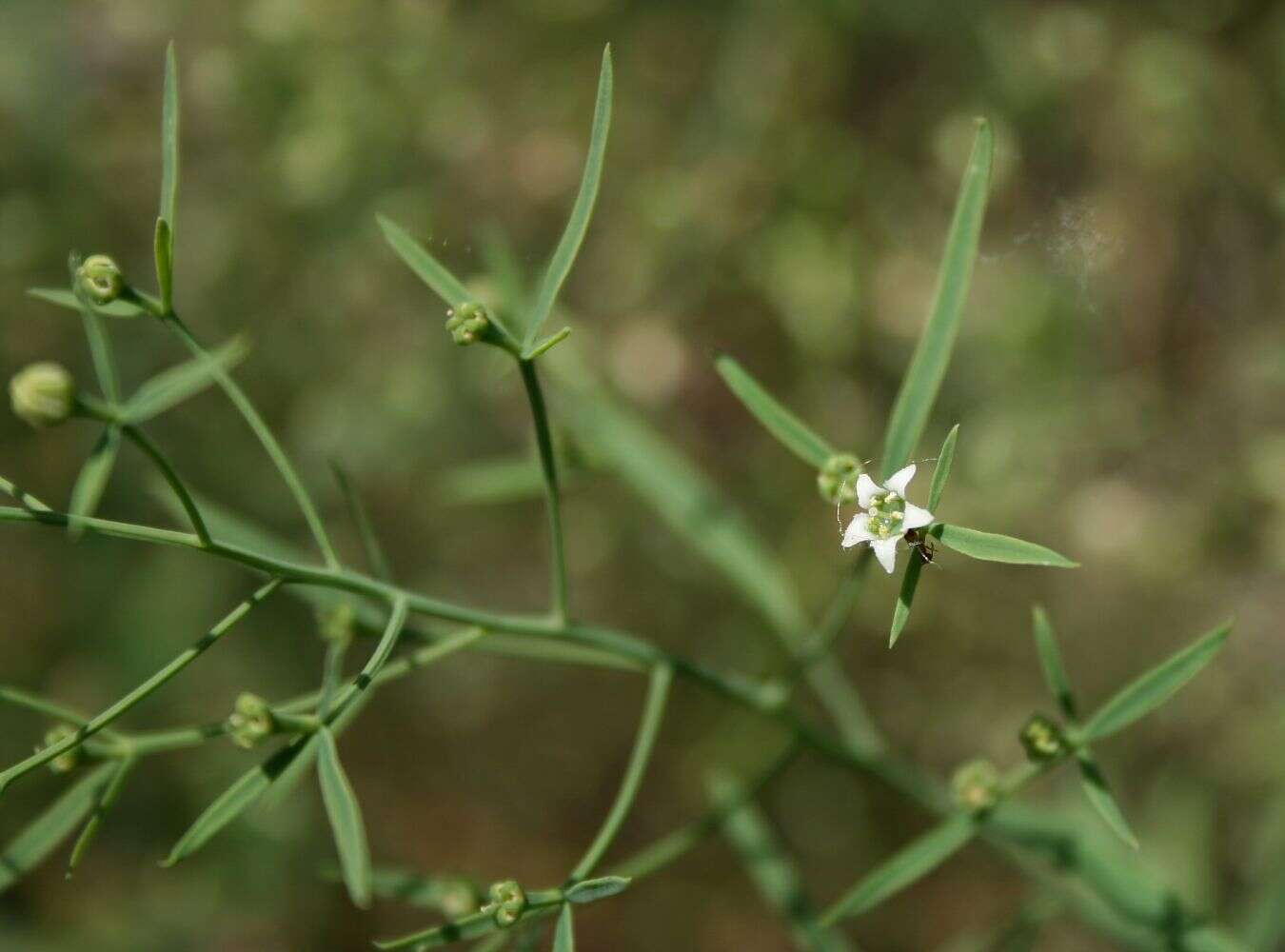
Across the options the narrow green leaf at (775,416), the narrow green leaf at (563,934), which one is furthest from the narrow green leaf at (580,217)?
the narrow green leaf at (563,934)

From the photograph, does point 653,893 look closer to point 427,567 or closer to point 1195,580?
point 427,567

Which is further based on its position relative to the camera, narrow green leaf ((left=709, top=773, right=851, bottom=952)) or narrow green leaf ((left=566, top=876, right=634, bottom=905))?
narrow green leaf ((left=709, top=773, right=851, bottom=952))

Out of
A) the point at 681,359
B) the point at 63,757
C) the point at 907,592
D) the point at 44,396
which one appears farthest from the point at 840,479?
the point at 681,359

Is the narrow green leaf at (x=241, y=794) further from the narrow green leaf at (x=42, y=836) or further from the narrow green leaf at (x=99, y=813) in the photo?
the narrow green leaf at (x=42, y=836)

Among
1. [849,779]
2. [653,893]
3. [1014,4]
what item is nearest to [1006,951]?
[849,779]

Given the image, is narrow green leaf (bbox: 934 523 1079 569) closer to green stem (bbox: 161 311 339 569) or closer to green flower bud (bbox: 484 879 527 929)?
green flower bud (bbox: 484 879 527 929)

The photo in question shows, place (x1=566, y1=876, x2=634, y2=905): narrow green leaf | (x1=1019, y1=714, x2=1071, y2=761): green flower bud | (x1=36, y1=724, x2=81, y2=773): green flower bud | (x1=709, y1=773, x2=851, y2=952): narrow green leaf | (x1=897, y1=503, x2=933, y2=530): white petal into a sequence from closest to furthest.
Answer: (x1=897, y1=503, x2=933, y2=530): white petal → (x1=566, y1=876, x2=634, y2=905): narrow green leaf → (x1=36, y1=724, x2=81, y2=773): green flower bud → (x1=1019, y1=714, x2=1071, y2=761): green flower bud → (x1=709, y1=773, x2=851, y2=952): narrow green leaf

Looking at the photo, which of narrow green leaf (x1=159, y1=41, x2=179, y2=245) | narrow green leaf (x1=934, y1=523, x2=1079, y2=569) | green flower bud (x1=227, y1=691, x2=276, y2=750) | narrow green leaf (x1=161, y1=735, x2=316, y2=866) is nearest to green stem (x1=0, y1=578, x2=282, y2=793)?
green flower bud (x1=227, y1=691, x2=276, y2=750)
